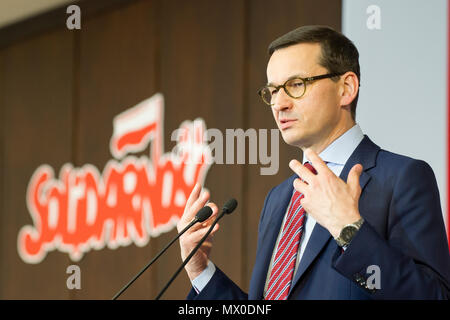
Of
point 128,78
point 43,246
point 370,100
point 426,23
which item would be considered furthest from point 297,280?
point 43,246

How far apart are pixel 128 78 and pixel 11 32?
111 centimetres

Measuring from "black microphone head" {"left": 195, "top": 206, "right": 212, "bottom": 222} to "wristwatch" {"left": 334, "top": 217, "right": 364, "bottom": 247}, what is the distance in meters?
0.29

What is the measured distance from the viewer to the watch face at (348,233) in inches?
42.8

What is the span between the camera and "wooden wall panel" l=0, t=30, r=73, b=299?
13.0 feet

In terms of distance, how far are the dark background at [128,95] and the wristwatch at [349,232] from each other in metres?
1.92

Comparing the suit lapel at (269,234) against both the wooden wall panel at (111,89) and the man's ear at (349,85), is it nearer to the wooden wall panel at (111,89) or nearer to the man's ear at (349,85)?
the man's ear at (349,85)

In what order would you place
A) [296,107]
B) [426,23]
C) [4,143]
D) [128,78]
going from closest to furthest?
[296,107], [426,23], [128,78], [4,143]

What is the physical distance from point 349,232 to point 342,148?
304mm

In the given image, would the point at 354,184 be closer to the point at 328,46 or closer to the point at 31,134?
the point at 328,46

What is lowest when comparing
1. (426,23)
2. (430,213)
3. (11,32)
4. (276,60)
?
(430,213)

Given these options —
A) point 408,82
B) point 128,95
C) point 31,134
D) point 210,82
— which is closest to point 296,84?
point 408,82

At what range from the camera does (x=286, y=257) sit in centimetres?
128

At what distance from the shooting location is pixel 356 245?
3.54 ft
